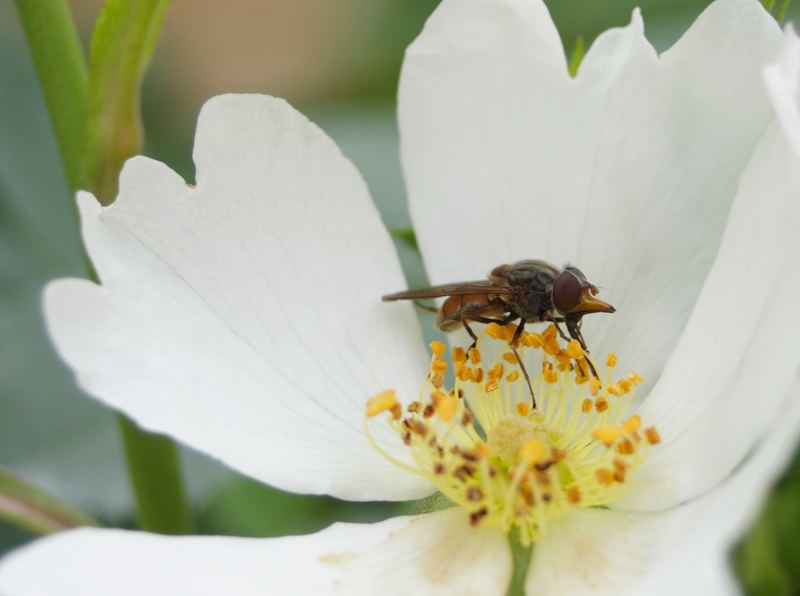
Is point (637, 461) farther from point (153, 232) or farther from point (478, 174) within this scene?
point (153, 232)

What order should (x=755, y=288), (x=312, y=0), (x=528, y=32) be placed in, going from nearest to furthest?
1. (x=755, y=288)
2. (x=528, y=32)
3. (x=312, y=0)

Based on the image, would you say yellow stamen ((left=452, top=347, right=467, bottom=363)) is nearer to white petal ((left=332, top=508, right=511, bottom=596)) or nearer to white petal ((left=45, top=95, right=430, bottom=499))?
white petal ((left=45, top=95, right=430, bottom=499))

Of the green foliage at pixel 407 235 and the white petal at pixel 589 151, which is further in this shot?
the green foliage at pixel 407 235

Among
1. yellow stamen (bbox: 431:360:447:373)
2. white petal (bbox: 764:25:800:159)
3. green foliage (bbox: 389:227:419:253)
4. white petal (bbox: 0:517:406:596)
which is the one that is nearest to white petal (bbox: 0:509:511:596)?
white petal (bbox: 0:517:406:596)

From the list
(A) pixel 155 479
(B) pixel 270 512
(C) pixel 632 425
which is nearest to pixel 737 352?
(C) pixel 632 425

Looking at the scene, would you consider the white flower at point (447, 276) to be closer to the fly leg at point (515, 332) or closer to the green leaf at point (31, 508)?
the fly leg at point (515, 332)

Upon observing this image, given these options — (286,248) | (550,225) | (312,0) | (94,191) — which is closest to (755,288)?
(550,225)

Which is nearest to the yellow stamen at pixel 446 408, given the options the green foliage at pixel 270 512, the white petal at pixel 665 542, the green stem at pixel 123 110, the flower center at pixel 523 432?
the flower center at pixel 523 432
